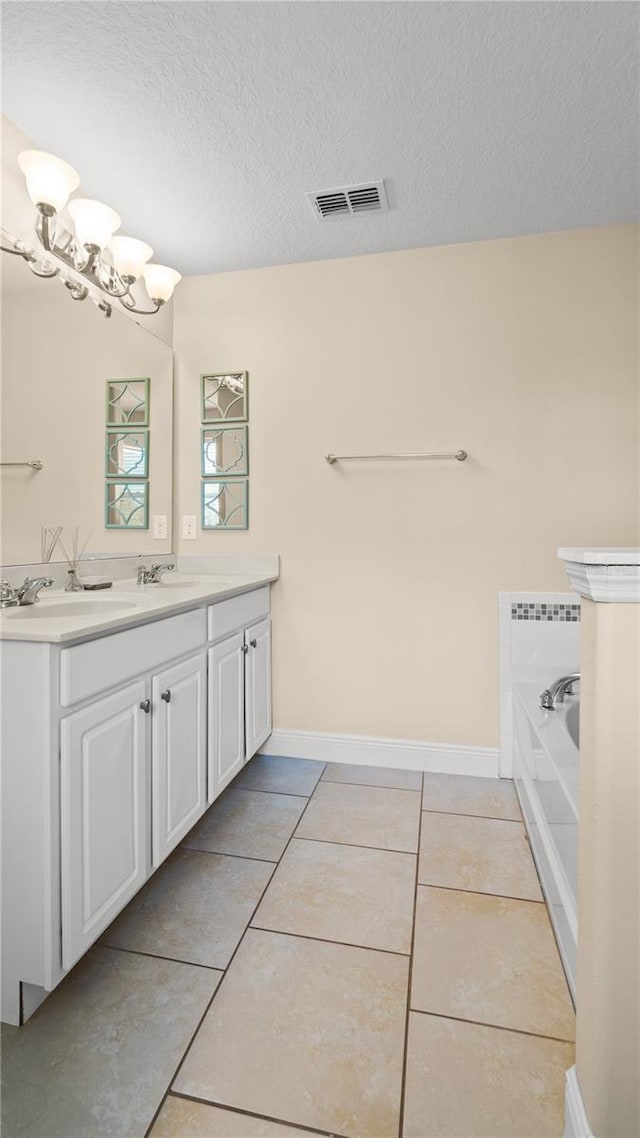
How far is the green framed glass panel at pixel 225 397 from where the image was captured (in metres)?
2.47

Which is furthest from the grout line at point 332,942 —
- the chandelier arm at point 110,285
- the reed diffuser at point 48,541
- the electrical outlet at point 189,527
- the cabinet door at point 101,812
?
the chandelier arm at point 110,285

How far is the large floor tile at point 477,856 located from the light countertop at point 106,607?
1124 mm

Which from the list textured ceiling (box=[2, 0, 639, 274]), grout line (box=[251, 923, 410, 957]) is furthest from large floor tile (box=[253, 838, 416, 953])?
textured ceiling (box=[2, 0, 639, 274])

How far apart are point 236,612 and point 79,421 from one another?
36.2 inches

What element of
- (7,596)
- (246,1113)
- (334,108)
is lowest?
(246,1113)

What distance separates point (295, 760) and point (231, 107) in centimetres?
245

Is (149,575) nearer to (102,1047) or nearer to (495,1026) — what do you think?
(102,1047)

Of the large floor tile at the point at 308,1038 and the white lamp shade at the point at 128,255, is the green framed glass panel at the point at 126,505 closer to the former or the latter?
the white lamp shade at the point at 128,255

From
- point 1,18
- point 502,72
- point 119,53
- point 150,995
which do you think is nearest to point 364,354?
point 502,72

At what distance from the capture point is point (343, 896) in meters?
1.51

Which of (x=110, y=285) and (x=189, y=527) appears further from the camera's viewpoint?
(x=189, y=527)

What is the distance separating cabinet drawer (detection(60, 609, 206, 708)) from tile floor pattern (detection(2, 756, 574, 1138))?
69 centimetres

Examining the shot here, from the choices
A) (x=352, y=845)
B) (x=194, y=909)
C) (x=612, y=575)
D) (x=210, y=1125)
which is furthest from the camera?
(x=352, y=845)

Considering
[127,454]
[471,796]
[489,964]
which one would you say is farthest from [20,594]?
[471,796]
